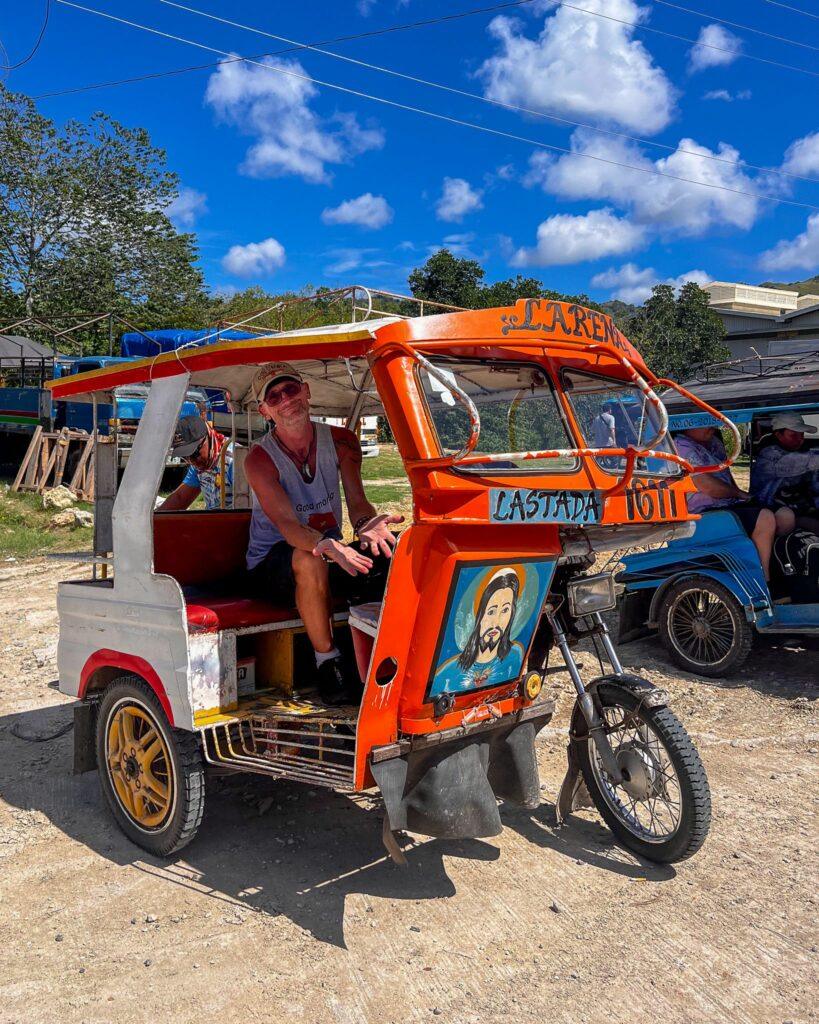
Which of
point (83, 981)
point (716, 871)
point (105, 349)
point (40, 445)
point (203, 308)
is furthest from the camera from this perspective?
point (203, 308)

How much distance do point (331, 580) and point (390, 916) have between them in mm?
1628

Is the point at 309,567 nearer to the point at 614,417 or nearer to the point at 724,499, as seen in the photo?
the point at 614,417

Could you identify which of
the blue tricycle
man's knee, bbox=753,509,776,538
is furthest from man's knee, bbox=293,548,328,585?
man's knee, bbox=753,509,776,538

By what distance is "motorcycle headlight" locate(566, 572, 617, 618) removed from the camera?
12.9 feet

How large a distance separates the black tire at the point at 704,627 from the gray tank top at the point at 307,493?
3554 millimetres

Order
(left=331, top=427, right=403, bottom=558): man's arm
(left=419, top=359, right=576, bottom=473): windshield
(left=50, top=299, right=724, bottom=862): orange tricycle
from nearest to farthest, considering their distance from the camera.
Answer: (left=50, top=299, right=724, bottom=862): orange tricycle, (left=419, top=359, right=576, bottom=473): windshield, (left=331, top=427, right=403, bottom=558): man's arm

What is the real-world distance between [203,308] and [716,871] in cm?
3312

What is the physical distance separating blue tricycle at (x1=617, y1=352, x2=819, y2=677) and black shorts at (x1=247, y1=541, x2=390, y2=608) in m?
3.16

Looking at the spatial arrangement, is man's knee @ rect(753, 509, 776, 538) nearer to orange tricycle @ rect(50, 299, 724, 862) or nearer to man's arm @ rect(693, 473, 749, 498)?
man's arm @ rect(693, 473, 749, 498)

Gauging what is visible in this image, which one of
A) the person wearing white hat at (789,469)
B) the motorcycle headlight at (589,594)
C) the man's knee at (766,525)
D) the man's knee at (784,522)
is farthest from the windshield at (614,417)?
the person wearing white hat at (789,469)

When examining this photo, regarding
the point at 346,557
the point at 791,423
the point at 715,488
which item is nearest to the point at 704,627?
the point at 715,488

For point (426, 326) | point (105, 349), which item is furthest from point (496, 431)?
point (105, 349)

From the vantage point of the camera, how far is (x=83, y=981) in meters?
3.20

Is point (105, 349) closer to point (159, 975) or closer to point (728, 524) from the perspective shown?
point (728, 524)
